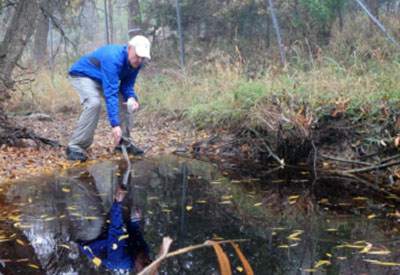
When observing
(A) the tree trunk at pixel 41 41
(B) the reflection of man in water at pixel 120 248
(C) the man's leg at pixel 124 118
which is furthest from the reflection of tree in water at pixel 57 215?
(A) the tree trunk at pixel 41 41

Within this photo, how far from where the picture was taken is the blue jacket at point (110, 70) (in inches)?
205

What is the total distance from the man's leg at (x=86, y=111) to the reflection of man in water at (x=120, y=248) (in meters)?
2.46

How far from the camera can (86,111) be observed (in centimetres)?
562

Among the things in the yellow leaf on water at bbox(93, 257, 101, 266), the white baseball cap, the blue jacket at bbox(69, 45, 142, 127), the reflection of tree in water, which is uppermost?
the white baseball cap

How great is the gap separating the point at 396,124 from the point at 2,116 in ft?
17.2

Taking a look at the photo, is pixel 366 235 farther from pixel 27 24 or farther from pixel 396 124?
pixel 27 24

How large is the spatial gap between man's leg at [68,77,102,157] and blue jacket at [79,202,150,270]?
8.36 ft

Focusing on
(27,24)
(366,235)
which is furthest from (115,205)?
(27,24)

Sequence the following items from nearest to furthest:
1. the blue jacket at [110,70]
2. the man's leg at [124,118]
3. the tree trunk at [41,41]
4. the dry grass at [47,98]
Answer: the blue jacket at [110,70] < the man's leg at [124,118] < the dry grass at [47,98] < the tree trunk at [41,41]

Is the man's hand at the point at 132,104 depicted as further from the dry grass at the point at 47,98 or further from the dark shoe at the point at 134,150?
the dry grass at the point at 47,98

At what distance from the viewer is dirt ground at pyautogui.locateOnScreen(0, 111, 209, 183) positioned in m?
5.33

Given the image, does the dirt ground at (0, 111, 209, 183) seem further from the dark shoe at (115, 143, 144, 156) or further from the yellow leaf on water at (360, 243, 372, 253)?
the yellow leaf on water at (360, 243, 372, 253)

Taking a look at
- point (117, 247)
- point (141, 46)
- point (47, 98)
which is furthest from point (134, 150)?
point (47, 98)

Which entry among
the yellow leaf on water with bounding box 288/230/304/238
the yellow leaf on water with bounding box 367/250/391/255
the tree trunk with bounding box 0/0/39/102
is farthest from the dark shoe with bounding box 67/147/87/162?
the yellow leaf on water with bounding box 367/250/391/255
